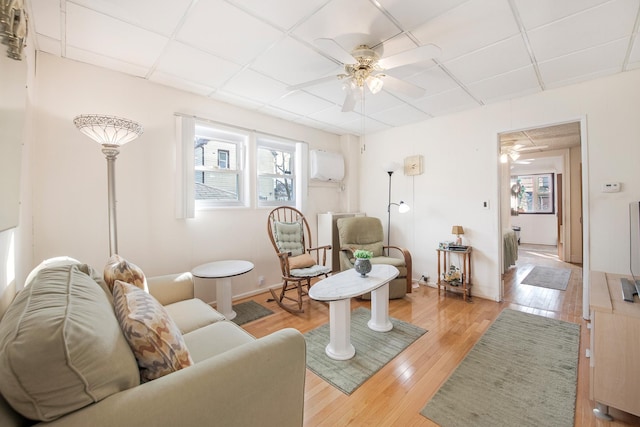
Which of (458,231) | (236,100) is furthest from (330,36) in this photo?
(458,231)

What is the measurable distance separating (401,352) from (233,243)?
2.25m

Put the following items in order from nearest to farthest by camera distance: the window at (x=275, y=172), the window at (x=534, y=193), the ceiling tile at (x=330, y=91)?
1. the ceiling tile at (x=330, y=91)
2. the window at (x=275, y=172)
3. the window at (x=534, y=193)

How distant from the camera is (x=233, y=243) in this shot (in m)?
3.34

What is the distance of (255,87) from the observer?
2775 mm

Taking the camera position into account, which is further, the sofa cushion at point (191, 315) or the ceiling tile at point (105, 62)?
the ceiling tile at point (105, 62)

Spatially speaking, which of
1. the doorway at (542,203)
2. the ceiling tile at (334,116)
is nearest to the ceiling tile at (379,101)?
the ceiling tile at (334,116)

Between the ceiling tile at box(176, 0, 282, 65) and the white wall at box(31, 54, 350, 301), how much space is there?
1005 millimetres

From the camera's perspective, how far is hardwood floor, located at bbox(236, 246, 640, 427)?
60.7 inches

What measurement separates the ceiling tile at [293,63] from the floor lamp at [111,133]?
116 cm

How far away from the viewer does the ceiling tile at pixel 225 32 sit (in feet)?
5.63

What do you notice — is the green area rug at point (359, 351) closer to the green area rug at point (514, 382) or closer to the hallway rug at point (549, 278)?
the green area rug at point (514, 382)

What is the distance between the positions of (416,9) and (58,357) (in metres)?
2.28

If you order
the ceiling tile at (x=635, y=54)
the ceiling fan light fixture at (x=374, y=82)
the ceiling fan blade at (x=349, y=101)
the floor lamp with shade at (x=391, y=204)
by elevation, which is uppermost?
the ceiling tile at (x=635, y=54)

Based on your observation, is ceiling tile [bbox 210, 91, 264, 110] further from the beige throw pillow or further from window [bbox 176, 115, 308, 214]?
the beige throw pillow
